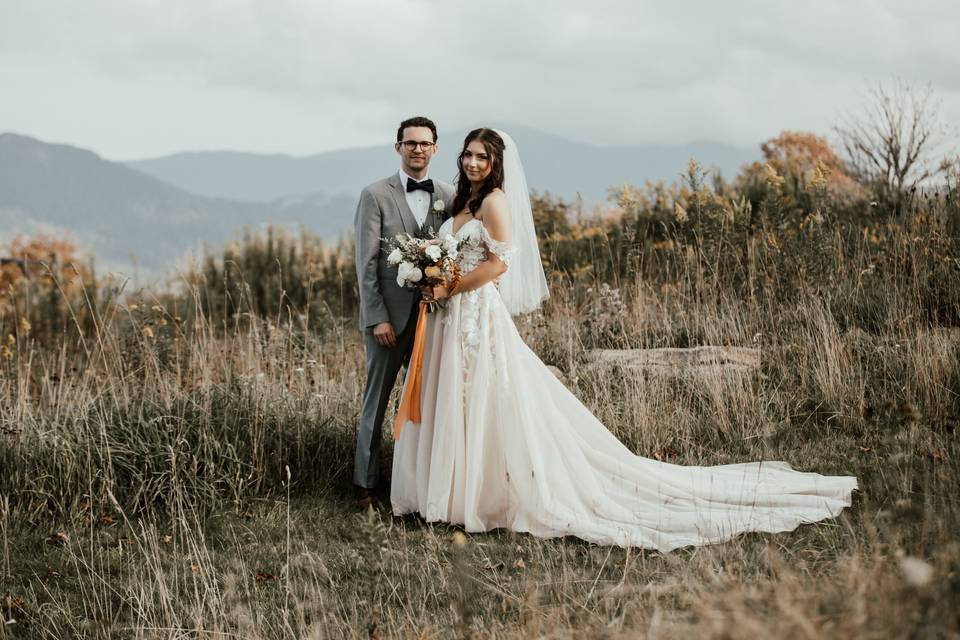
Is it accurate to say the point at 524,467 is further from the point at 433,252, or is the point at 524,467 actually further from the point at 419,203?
the point at 419,203

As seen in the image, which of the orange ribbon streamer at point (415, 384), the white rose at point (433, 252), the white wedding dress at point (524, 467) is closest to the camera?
the white wedding dress at point (524, 467)

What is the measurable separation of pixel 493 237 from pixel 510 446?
1.17 meters

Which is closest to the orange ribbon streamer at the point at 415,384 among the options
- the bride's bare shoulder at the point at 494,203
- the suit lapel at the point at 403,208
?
the suit lapel at the point at 403,208

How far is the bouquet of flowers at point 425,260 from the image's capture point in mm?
4941

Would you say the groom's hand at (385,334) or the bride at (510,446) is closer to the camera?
the bride at (510,446)

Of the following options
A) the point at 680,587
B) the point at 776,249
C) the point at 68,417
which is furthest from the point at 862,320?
the point at 68,417

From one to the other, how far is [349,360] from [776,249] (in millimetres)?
4084

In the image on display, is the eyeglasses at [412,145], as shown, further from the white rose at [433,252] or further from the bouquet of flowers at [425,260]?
the white rose at [433,252]

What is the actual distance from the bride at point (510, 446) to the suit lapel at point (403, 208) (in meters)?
0.25

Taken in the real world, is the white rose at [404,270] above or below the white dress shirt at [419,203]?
below

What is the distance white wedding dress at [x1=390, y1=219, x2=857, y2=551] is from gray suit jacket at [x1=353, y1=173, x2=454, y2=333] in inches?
8.8

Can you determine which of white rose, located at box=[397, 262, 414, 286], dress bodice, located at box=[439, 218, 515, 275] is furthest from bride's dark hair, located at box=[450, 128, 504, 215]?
white rose, located at box=[397, 262, 414, 286]

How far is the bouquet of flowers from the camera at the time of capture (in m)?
4.94

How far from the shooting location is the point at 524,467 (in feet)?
16.3
